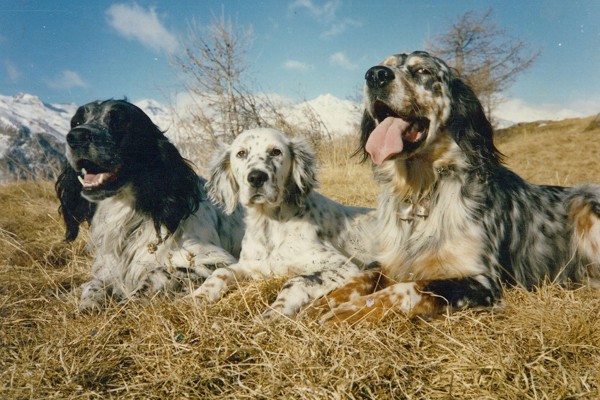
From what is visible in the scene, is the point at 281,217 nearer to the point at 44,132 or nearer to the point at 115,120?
the point at 115,120

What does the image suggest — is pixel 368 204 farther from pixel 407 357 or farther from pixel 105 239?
pixel 407 357

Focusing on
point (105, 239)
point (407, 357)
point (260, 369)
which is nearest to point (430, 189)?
point (407, 357)

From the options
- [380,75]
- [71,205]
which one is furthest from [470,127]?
[71,205]

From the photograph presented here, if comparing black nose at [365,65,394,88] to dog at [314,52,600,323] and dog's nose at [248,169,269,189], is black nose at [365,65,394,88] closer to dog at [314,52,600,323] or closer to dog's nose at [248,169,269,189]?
dog at [314,52,600,323]

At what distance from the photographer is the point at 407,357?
70.0 inches

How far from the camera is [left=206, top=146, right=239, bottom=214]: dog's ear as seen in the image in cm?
345

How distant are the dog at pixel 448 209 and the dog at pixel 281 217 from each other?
1.48 ft

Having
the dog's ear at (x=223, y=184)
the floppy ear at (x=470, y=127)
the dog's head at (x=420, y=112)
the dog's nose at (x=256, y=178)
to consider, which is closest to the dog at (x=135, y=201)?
the dog's ear at (x=223, y=184)

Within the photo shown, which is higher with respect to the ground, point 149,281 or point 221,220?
point 221,220

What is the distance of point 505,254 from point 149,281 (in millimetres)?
2355

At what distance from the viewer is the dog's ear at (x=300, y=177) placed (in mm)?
3350

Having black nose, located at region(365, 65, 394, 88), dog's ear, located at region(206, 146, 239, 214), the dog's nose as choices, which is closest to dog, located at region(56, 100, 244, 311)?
dog's ear, located at region(206, 146, 239, 214)

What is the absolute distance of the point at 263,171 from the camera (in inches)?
121

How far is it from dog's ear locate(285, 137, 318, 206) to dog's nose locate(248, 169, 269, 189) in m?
0.35
